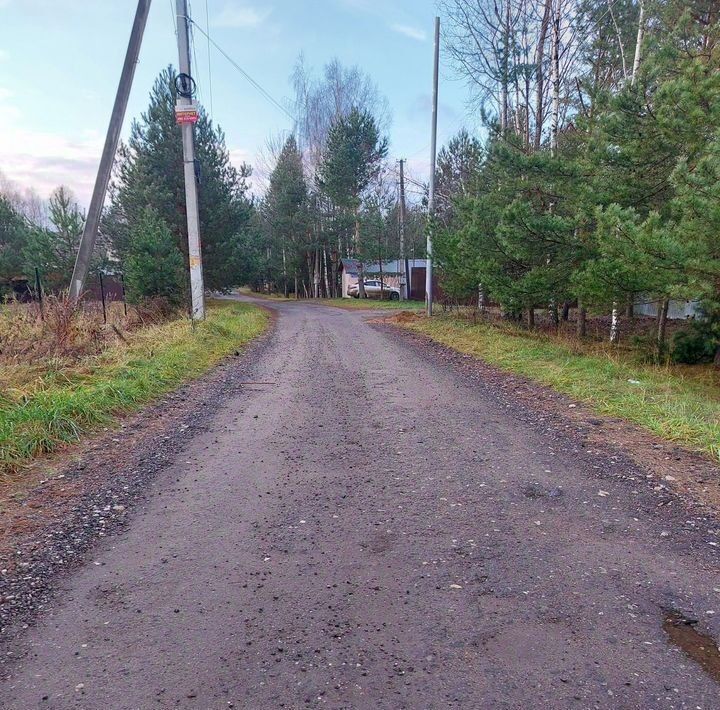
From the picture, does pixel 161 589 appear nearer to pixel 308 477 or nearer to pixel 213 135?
pixel 308 477

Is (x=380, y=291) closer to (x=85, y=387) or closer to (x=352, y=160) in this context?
(x=352, y=160)

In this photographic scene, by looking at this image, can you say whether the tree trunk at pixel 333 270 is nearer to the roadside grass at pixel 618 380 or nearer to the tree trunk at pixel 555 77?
the tree trunk at pixel 555 77

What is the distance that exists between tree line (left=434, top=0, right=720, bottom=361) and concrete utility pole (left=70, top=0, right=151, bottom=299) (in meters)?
7.41

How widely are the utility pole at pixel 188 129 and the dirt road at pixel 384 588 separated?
8.94 m

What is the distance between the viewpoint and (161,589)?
2.59 metres

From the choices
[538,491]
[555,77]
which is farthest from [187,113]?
[538,491]

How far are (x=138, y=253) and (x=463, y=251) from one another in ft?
28.7

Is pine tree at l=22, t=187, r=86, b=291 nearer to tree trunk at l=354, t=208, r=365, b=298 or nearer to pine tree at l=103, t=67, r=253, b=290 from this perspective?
pine tree at l=103, t=67, r=253, b=290

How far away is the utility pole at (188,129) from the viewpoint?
1245 centimetres

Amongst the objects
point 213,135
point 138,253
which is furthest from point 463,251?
point 213,135

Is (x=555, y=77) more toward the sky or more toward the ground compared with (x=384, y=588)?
more toward the sky

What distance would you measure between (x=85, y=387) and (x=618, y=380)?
22.8 ft

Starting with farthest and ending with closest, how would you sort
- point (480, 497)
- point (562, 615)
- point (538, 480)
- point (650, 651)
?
point (538, 480) → point (480, 497) → point (562, 615) → point (650, 651)

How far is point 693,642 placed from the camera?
85.5 inches
